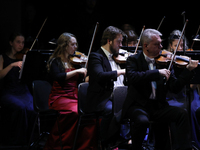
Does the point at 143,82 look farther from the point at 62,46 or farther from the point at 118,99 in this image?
the point at 62,46

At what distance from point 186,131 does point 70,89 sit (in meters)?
1.44

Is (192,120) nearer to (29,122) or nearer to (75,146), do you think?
(75,146)

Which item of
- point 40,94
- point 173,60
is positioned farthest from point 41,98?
point 173,60

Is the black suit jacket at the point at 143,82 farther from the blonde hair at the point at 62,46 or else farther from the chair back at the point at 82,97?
the blonde hair at the point at 62,46

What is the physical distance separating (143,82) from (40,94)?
1.24 meters

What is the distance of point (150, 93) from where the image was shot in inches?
98.1

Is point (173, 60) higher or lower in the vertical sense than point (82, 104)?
higher

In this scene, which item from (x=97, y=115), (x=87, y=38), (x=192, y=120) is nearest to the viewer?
(x=97, y=115)

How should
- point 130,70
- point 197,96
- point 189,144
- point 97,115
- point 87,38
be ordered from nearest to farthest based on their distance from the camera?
point 189,144
point 130,70
point 97,115
point 197,96
point 87,38

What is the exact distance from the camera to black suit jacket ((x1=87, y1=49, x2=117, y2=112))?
2752mm

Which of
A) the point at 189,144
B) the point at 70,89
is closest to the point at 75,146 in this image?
the point at 70,89

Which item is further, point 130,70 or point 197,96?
point 197,96

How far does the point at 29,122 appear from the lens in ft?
11.4

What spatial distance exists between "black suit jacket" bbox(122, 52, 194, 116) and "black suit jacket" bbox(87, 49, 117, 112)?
0.28 metres
